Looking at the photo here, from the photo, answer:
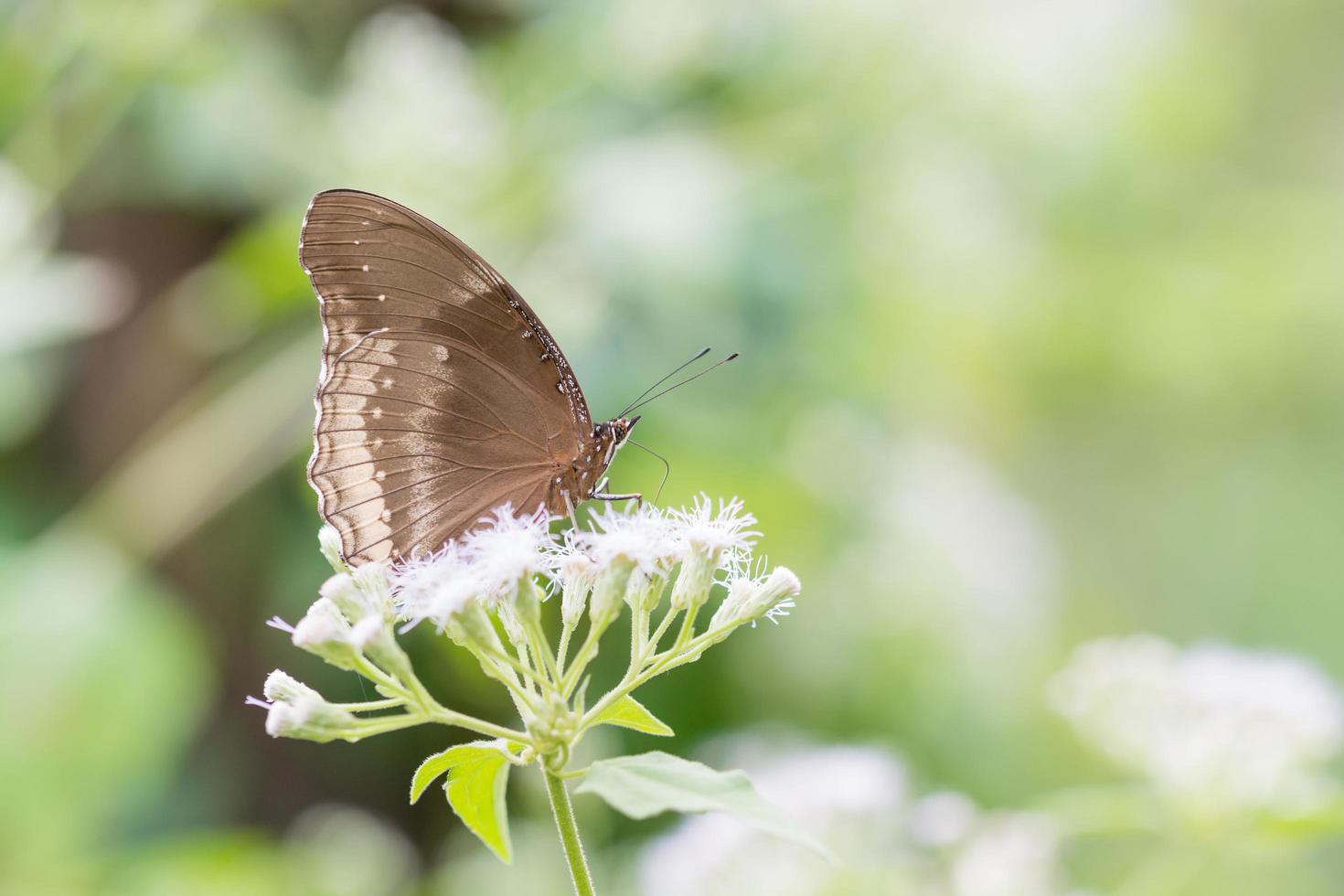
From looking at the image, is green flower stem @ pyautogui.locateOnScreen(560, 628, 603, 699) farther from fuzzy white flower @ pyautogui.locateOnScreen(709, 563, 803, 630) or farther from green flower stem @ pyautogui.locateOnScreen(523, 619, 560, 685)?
fuzzy white flower @ pyautogui.locateOnScreen(709, 563, 803, 630)

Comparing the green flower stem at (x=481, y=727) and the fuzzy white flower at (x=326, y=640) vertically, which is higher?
the fuzzy white flower at (x=326, y=640)

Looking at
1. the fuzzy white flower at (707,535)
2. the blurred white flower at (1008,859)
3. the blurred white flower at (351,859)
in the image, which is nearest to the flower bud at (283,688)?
the fuzzy white flower at (707,535)

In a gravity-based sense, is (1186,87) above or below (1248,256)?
above

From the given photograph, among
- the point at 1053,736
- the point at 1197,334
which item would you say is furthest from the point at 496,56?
the point at 1053,736

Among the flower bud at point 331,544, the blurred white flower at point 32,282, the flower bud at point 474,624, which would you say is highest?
the blurred white flower at point 32,282

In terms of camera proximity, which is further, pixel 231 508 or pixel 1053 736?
pixel 1053 736

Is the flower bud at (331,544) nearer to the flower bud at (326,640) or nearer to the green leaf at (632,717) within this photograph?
the flower bud at (326,640)

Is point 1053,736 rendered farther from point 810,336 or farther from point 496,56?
point 496,56
